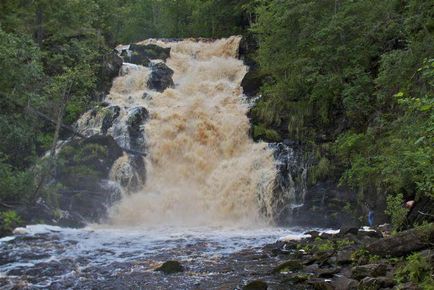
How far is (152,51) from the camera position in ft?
94.9

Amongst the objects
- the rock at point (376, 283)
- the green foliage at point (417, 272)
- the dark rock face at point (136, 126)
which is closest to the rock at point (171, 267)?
the rock at point (376, 283)

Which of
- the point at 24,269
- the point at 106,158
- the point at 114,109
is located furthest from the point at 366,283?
the point at 114,109

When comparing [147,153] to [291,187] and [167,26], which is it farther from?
[167,26]

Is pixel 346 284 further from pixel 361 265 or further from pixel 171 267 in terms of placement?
pixel 171 267

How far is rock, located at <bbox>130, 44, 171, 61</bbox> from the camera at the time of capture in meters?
28.6

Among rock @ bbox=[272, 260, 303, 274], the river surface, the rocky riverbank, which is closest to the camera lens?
the rocky riverbank

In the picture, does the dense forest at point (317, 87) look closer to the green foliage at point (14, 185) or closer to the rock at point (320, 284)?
the green foliage at point (14, 185)

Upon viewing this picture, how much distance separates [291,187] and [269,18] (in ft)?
25.4

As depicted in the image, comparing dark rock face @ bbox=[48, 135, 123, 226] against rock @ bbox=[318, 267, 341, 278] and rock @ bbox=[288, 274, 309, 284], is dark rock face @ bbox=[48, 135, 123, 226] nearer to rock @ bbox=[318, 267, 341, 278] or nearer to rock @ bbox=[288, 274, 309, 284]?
rock @ bbox=[288, 274, 309, 284]

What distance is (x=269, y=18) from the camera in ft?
67.1

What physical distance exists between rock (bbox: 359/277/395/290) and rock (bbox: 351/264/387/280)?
0.44 m

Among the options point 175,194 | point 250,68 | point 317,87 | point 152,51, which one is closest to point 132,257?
point 175,194

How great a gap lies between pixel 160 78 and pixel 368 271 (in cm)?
1898

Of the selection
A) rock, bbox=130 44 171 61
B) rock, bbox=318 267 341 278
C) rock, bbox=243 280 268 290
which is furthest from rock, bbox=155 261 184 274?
rock, bbox=130 44 171 61
